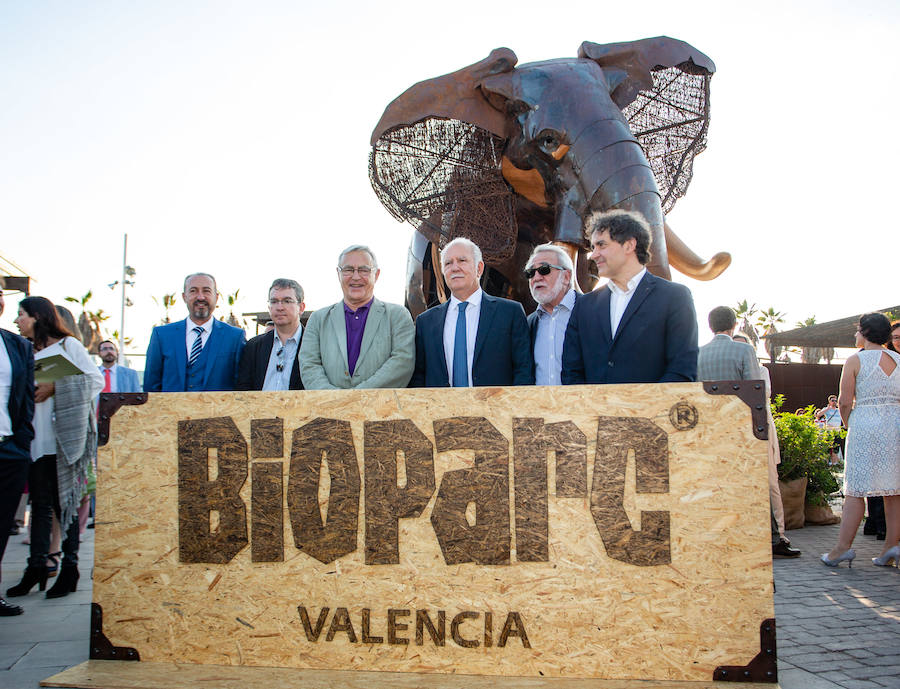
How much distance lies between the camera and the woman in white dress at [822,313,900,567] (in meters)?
5.01

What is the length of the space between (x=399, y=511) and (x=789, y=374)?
831 inches

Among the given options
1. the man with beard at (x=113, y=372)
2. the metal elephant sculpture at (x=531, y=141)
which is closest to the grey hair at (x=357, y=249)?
the metal elephant sculpture at (x=531, y=141)

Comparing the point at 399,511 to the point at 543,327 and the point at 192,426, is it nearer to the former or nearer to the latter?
the point at 192,426

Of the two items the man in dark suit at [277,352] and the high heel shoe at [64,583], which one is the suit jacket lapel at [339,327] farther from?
the high heel shoe at [64,583]

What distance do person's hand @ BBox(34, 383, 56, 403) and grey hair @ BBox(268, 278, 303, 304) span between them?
5.10ft

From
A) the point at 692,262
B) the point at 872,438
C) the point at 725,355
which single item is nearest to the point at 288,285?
the point at 725,355

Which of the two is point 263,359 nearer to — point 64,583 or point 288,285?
point 288,285

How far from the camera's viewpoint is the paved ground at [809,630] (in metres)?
3.07

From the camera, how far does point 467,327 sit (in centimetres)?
383

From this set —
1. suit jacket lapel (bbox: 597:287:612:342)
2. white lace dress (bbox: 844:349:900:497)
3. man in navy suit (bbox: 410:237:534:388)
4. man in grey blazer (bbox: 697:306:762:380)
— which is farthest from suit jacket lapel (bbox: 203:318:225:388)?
white lace dress (bbox: 844:349:900:497)

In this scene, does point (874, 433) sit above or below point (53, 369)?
below

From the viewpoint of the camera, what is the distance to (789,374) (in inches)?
842

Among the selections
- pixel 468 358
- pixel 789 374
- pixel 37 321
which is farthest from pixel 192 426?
pixel 789 374

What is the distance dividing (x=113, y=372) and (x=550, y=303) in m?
5.75
